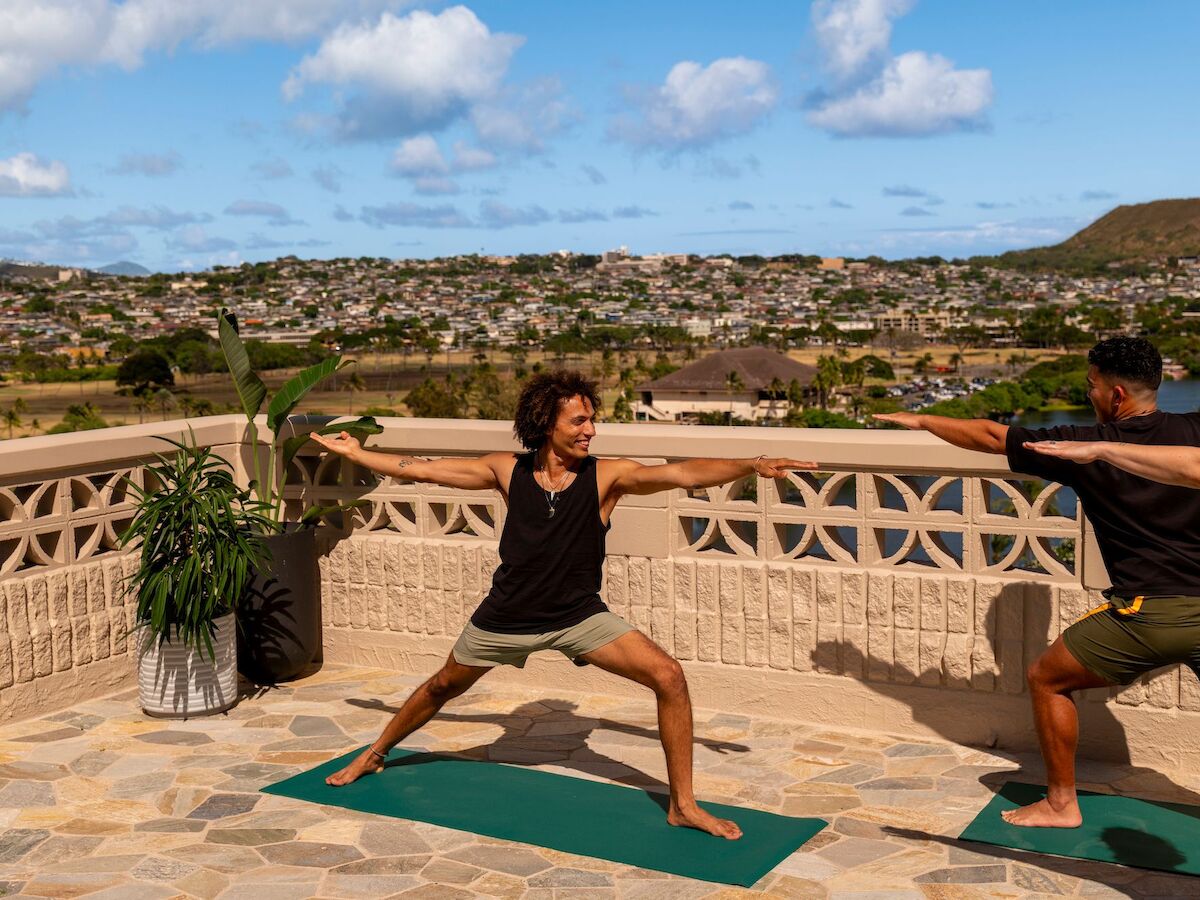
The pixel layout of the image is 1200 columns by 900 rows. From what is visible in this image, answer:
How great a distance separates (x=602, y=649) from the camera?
4965 millimetres

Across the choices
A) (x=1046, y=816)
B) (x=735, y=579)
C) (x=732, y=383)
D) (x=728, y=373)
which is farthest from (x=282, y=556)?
(x=728, y=373)

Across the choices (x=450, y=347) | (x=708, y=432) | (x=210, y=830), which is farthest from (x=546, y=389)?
(x=450, y=347)

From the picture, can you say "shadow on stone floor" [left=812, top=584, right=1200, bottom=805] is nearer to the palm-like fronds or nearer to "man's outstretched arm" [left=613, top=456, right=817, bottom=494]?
"man's outstretched arm" [left=613, top=456, right=817, bottom=494]

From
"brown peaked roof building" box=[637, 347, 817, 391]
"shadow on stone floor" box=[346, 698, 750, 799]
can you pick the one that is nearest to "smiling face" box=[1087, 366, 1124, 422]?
"shadow on stone floor" box=[346, 698, 750, 799]

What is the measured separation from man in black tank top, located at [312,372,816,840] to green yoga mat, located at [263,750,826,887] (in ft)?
0.48

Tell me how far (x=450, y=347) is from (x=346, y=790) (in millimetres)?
164723

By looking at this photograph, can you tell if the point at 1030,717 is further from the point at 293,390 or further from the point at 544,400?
the point at 293,390

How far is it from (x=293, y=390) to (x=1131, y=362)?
169 inches

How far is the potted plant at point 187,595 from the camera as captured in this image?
21.6 feet

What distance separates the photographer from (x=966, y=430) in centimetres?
472

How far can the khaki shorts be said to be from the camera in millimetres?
4977

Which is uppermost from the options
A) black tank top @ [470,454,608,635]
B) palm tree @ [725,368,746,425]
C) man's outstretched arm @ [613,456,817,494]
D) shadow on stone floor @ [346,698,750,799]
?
man's outstretched arm @ [613,456,817,494]

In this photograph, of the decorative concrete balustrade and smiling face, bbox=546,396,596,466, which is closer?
smiling face, bbox=546,396,596,466

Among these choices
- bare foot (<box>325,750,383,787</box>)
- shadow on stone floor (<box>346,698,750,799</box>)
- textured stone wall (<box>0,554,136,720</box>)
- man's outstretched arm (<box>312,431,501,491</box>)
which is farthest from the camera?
textured stone wall (<box>0,554,136,720</box>)
